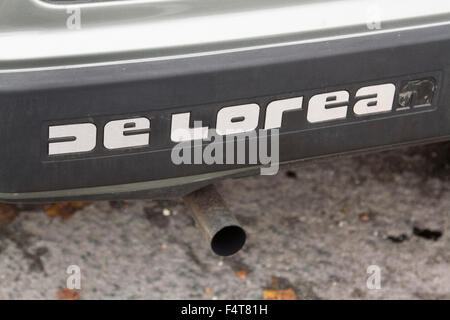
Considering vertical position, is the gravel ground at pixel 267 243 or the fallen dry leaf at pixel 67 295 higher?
the gravel ground at pixel 267 243

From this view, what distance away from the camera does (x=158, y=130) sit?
1698 millimetres

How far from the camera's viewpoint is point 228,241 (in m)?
1.98

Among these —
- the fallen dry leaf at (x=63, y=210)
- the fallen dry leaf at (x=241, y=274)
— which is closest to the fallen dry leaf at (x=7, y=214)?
the fallen dry leaf at (x=63, y=210)

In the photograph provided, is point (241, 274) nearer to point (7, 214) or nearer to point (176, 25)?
point (7, 214)

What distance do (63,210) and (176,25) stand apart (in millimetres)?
1173

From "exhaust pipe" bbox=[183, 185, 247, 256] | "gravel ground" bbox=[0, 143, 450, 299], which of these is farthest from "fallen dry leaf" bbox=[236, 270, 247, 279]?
"exhaust pipe" bbox=[183, 185, 247, 256]

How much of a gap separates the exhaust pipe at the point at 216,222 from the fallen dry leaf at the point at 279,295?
421 mm

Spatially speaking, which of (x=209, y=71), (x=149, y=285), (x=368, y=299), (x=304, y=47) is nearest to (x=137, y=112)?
(x=209, y=71)

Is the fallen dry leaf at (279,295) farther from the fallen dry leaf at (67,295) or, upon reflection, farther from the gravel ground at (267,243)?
the fallen dry leaf at (67,295)

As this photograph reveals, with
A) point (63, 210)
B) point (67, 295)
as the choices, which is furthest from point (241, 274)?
point (63, 210)

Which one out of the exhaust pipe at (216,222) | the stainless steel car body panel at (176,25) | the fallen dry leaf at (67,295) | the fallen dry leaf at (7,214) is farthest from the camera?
the fallen dry leaf at (7,214)

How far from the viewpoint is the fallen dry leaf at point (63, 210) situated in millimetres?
2605
